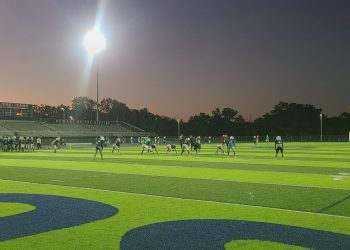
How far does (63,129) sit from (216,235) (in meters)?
68.1

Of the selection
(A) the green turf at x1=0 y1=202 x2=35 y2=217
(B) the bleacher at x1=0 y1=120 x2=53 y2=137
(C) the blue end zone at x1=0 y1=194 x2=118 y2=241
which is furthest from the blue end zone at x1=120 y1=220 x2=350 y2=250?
(B) the bleacher at x1=0 y1=120 x2=53 y2=137

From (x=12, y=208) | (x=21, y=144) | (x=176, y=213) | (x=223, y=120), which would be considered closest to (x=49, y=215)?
(x=12, y=208)

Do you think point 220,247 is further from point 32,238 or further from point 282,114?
point 282,114

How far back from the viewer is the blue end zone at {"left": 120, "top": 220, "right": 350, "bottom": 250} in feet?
21.0

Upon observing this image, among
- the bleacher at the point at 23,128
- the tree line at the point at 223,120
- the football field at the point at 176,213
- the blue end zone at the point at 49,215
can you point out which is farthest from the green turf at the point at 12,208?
the tree line at the point at 223,120

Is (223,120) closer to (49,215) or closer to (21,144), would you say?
(21,144)

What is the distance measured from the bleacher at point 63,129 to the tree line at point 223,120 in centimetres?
1973

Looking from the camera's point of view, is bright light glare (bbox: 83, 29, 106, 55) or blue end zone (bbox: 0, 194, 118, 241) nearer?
blue end zone (bbox: 0, 194, 118, 241)

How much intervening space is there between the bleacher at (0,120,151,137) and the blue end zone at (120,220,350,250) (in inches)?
2171

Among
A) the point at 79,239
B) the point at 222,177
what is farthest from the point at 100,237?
the point at 222,177

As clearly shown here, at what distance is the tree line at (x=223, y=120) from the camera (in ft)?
351

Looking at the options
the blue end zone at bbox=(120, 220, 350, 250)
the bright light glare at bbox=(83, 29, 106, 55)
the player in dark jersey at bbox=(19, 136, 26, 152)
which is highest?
the bright light glare at bbox=(83, 29, 106, 55)

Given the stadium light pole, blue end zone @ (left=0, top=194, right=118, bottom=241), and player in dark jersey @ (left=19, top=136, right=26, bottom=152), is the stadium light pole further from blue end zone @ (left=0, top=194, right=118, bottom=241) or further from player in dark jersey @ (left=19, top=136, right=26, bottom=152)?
blue end zone @ (left=0, top=194, right=118, bottom=241)

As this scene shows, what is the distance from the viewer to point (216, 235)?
275 inches
